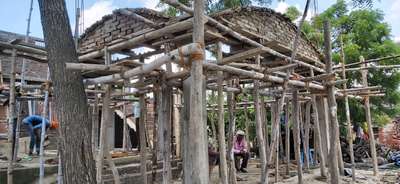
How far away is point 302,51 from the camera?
8047mm

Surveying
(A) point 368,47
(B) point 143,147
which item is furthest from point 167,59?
(A) point 368,47

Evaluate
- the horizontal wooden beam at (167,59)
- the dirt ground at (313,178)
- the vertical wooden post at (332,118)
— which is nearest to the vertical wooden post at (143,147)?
the horizontal wooden beam at (167,59)

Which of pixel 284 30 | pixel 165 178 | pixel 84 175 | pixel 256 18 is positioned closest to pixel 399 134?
pixel 284 30

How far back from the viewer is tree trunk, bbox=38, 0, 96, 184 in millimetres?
4855

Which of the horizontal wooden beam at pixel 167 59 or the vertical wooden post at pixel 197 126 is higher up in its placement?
the horizontal wooden beam at pixel 167 59

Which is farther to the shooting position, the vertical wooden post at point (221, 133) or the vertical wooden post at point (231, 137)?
the vertical wooden post at point (231, 137)

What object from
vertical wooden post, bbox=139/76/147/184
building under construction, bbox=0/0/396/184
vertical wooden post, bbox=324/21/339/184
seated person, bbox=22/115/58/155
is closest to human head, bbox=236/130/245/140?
building under construction, bbox=0/0/396/184

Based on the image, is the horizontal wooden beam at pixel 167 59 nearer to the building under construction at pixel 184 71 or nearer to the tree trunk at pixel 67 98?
the building under construction at pixel 184 71

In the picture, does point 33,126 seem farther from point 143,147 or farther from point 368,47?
point 368,47

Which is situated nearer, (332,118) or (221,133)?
(221,133)

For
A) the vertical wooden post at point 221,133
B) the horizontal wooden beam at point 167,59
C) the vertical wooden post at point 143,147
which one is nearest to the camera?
the horizontal wooden beam at point 167,59

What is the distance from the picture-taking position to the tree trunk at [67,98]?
486cm

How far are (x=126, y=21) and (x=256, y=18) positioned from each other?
2.20 metres

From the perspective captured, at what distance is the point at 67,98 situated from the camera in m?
4.98
